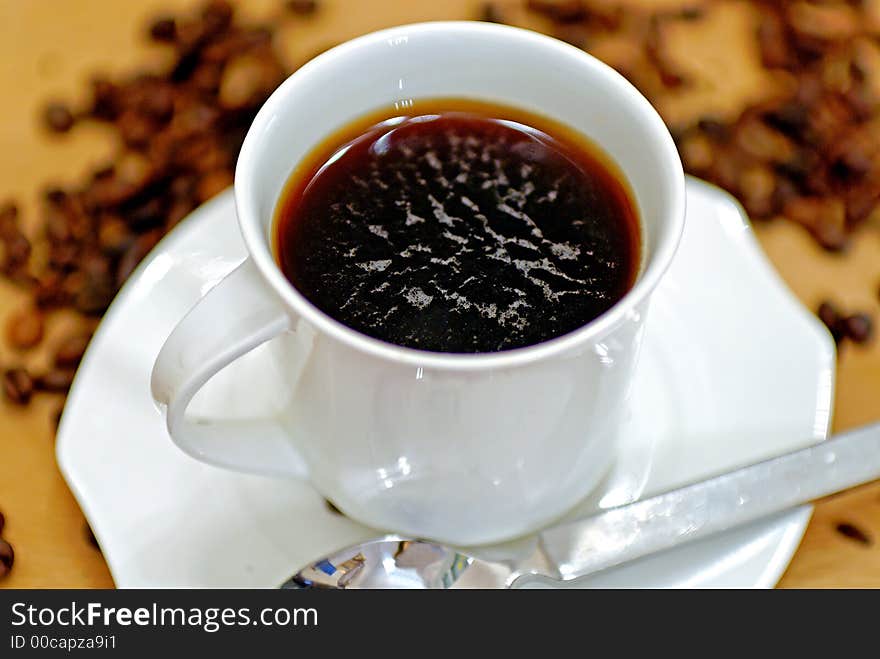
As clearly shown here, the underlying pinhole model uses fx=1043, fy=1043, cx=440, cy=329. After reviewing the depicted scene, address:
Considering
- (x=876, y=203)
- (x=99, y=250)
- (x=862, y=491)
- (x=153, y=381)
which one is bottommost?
(x=862, y=491)

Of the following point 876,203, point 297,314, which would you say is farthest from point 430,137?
point 876,203

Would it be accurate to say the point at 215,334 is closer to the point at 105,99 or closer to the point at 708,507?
the point at 708,507

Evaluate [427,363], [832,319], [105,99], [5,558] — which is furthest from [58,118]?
[832,319]

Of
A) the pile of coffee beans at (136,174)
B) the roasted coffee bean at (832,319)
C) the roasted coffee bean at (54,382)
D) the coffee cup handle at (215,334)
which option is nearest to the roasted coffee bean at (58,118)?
the pile of coffee beans at (136,174)

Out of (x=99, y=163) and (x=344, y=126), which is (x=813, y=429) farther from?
(x=99, y=163)

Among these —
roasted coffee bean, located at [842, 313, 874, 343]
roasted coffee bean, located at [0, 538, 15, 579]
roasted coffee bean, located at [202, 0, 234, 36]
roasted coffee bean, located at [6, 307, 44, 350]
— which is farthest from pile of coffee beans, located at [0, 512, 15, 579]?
roasted coffee bean, located at [842, 313, 874, 343]

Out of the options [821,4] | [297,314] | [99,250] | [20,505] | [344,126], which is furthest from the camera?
[821,4]
